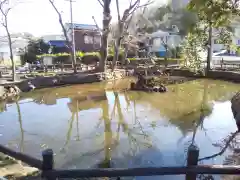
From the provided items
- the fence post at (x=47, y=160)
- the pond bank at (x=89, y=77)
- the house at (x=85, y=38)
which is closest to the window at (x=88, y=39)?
the house at (x=85, y=38)

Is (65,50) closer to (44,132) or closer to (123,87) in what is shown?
(123,87)

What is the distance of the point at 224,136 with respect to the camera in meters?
6.09

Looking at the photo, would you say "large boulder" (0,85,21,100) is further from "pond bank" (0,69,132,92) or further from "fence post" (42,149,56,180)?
"fence post" (42,149,56,180)

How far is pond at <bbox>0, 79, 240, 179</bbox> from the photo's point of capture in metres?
5.04

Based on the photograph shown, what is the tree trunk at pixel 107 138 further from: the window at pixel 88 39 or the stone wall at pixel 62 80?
the window at pixel 88 39

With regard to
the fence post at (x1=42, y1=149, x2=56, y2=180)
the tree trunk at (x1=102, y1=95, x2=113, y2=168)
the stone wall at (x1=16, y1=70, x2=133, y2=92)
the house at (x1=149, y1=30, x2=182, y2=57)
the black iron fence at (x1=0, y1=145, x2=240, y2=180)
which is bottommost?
the tree trunk at (x1=102, y1=95, x2=113, y2=168)

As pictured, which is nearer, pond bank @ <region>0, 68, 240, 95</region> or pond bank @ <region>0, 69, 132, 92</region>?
pond bank @ <region>0, 69, 132, 92</region>

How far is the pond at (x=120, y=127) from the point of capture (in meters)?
5.04

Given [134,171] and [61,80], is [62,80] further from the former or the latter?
[134,171]

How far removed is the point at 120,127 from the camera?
6926 millimetres

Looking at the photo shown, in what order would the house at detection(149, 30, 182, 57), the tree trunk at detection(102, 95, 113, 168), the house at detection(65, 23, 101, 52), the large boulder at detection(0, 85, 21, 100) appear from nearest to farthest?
the tree trunk at detection(102, 95, 113, 168), the large boulder at detection(0, 85, 21, 100), the house at detection(149, 30, 182, 57), the house at detection(65, 23, 101, 52)

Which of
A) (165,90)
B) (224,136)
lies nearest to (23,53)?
(165,90)

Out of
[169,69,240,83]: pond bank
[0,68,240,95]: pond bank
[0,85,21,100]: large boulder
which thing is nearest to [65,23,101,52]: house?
[0,68,240,95]: pond bank

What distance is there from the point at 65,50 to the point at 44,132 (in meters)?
20.5
